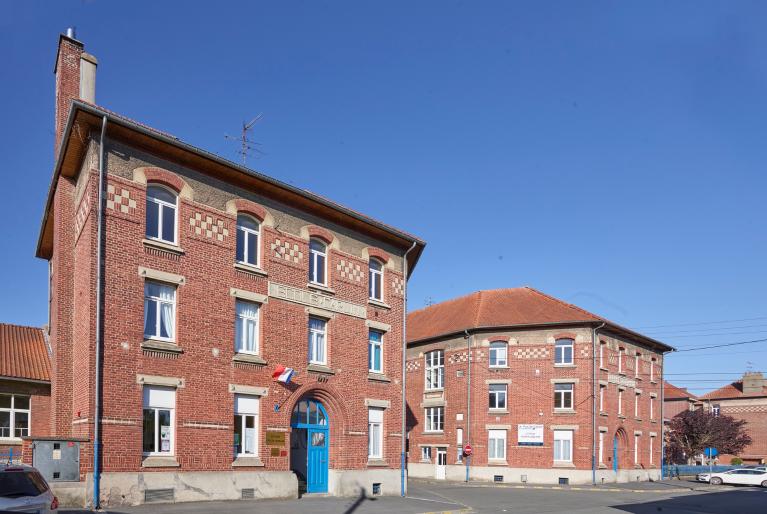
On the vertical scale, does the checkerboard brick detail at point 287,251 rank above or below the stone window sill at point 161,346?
above

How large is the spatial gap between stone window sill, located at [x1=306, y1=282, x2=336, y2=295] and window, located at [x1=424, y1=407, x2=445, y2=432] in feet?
71.8

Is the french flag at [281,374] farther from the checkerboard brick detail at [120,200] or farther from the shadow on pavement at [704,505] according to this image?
the shadow on pavement at [704,505]

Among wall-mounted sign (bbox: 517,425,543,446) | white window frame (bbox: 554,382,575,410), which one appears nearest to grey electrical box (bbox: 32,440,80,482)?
wall-mounted sign (bbox: 517,425,543,446)

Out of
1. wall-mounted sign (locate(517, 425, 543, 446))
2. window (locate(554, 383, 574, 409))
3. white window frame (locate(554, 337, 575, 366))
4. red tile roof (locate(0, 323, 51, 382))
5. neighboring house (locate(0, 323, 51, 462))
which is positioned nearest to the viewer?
neighboring house (locate(0, 323, 51, 462))

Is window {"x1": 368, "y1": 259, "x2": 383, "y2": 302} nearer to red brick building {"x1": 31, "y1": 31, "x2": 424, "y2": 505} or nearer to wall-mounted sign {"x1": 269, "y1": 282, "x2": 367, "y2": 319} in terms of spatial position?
red brick building {"x1": 31, "y1": 31, "x2": 424, "y2": 505}

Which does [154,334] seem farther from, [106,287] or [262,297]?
[262,297]

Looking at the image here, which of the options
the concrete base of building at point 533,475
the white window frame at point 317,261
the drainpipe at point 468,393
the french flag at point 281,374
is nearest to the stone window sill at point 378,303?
the white window frame at point 317,261

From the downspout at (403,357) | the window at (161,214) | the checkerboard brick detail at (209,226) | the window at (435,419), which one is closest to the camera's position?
the window at (161,214)

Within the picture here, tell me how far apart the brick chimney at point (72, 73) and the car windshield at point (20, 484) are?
45.2 feet

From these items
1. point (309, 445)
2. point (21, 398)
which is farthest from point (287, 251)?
point (21, 398)

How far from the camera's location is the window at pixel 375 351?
88.9 ft

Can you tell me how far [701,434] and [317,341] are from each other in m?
42.9

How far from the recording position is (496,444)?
4169cm

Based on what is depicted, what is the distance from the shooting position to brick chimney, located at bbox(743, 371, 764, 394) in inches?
2662
